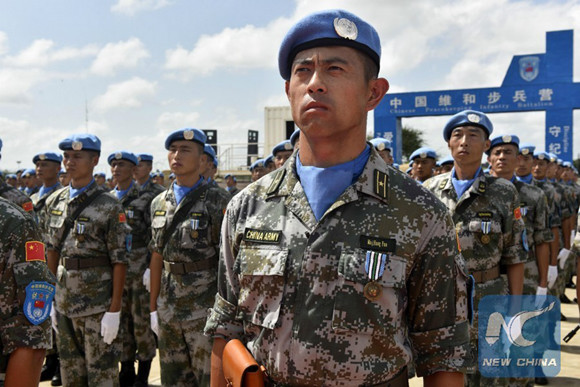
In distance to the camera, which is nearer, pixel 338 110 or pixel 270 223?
pixel 338 110

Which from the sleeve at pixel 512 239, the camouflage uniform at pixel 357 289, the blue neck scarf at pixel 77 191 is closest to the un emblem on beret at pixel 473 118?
the sleeve at pixel 512 239

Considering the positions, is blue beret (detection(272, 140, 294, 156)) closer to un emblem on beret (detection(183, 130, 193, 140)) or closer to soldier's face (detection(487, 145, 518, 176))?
un emblem on beret (detection(183, 130, 193, 140))

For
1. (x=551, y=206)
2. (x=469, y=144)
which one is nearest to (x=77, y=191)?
(x=469, y=144)

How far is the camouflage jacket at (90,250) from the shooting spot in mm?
4402

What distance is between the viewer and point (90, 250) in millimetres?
4492

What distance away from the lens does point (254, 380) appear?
1599 mm

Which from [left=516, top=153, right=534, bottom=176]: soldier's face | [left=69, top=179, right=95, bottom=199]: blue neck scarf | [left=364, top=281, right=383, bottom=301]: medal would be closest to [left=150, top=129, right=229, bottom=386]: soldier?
[left=69, top=179, right=95, bottom=199]: blue neck scarf

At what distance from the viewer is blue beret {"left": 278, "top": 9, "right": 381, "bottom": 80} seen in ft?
5.40

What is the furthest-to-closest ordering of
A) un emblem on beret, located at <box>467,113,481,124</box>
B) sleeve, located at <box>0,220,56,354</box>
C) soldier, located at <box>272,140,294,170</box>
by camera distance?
soldier, located at <box>272,140,294,170</box>
un emblem on beret, located at <box>467,113,481,124</box>
sleeve, located at <box>0,220,56,354</box>

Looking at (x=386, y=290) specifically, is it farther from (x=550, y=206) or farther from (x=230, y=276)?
(x=550, y=206)

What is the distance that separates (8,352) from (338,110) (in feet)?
5.28

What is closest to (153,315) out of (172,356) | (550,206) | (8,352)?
(172,356)

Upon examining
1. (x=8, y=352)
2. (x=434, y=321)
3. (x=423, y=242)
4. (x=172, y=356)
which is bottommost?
(x=172, y=356)

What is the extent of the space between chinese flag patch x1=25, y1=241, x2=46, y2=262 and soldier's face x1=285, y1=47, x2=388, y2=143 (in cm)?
129
